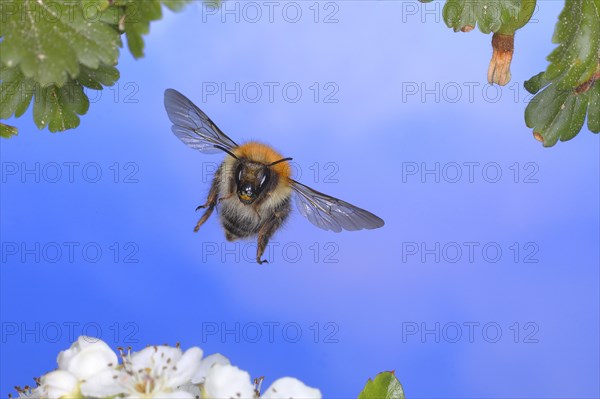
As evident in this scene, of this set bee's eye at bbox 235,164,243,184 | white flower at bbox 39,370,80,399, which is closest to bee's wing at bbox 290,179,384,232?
bee's eye at bbox 235,164,243,184

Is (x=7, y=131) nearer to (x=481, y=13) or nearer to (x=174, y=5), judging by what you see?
(x=174, y=5)

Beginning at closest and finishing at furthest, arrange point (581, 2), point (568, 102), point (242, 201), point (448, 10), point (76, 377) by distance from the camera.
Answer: point (76, 377) → point (581, 2) → point (448, 10) → point (568, 102) → point (242, 201)

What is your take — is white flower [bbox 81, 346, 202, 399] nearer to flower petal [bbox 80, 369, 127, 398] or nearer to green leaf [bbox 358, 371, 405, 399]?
flower petal [bbox 80, 369, 127, 398]

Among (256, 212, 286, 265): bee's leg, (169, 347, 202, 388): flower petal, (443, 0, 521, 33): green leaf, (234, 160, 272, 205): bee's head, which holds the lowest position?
(169, 347, 202, 388): flower petal

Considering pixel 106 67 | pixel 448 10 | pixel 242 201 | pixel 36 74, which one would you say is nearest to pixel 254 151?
pixel 242 201

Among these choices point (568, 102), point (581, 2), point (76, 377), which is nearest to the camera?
point (76, 377)

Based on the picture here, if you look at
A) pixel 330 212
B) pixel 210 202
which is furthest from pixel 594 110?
pixel 210 202

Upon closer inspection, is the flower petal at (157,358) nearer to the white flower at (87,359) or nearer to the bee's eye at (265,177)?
the white flower at (87,359)

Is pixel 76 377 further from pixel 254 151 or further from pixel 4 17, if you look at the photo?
pixel 254 151
